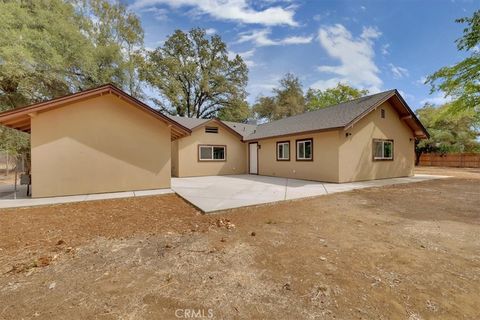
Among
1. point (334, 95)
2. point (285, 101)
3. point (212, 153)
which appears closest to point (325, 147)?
point (212, 153)

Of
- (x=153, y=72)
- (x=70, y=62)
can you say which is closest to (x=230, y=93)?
(x=153, y=72)

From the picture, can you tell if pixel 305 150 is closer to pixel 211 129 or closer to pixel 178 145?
pixel 211 129

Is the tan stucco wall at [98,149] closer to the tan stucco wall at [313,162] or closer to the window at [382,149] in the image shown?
the tan stucco wall at [313,162]

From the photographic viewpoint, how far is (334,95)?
93.6 feet

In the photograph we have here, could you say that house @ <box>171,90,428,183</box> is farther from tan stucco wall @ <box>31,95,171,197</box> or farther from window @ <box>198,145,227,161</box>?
tan stucco wall @ <box>31,95,171,197</box>

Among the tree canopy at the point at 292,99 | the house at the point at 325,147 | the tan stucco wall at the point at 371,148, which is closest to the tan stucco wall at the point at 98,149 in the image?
the house at the point at 325,147

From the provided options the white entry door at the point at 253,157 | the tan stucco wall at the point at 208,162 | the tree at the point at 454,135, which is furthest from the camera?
the tree at the point at 454,135

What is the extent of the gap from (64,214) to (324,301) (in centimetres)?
611

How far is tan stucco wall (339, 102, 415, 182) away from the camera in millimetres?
10531

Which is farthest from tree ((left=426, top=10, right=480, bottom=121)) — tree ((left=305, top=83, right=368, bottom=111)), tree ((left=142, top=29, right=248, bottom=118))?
tree ((left=142, top=29, right=248, bottom=118))

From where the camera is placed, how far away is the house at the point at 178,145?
744cm

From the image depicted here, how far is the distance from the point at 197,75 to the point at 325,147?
2046 cm

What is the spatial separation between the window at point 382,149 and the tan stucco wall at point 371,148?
25 cm

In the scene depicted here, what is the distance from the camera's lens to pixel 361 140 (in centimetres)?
1095
